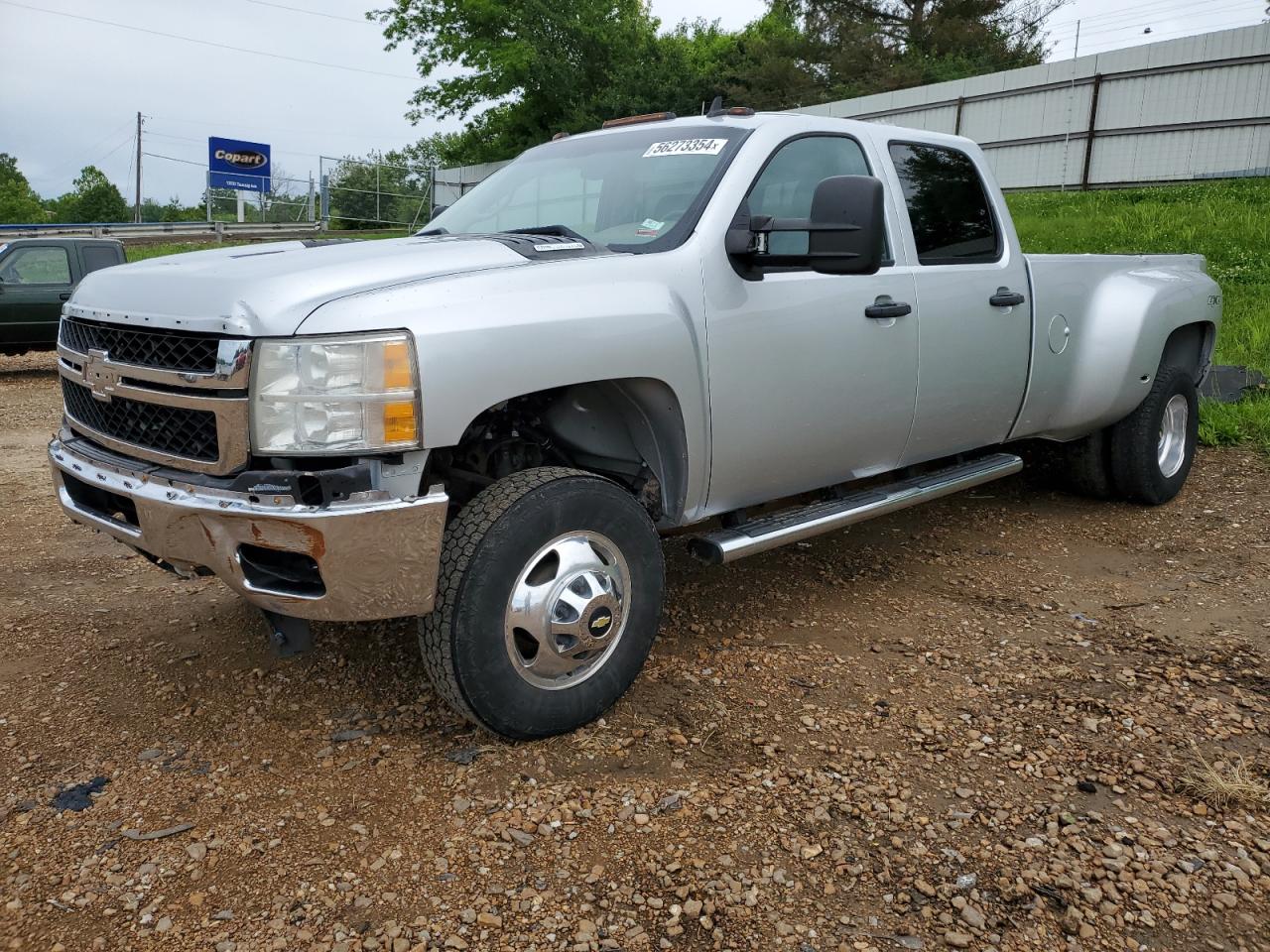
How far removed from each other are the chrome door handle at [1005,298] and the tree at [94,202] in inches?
2887

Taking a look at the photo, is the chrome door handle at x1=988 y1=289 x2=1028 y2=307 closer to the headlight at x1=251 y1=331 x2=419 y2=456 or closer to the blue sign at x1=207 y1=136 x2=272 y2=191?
the headlight at x1=251 y1=331 x2=419 y2=456

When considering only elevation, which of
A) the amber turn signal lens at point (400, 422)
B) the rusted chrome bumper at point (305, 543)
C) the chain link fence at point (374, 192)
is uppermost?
the chain link fence at point (374, 192)

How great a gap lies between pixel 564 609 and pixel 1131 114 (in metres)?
15.5

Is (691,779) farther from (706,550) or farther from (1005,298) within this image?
(1005,298)

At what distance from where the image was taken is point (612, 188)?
3.60 metres

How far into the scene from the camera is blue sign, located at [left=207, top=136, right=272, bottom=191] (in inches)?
1387

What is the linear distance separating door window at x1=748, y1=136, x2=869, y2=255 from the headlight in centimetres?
146

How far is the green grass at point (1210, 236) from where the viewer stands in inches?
278

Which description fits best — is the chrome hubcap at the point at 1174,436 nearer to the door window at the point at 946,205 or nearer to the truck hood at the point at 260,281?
the door window at the point at 946,205

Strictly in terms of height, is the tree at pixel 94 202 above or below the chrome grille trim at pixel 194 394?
above

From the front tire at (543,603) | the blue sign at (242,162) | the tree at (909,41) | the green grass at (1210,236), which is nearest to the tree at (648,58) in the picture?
the tree at (909,41)

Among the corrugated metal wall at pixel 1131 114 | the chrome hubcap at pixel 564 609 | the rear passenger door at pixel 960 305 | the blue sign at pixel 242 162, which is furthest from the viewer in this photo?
the blue sign at pixel 242 162

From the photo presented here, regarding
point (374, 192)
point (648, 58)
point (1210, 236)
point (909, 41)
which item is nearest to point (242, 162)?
point (374, 192)

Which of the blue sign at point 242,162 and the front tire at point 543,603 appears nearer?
the front tire at point 543,603
